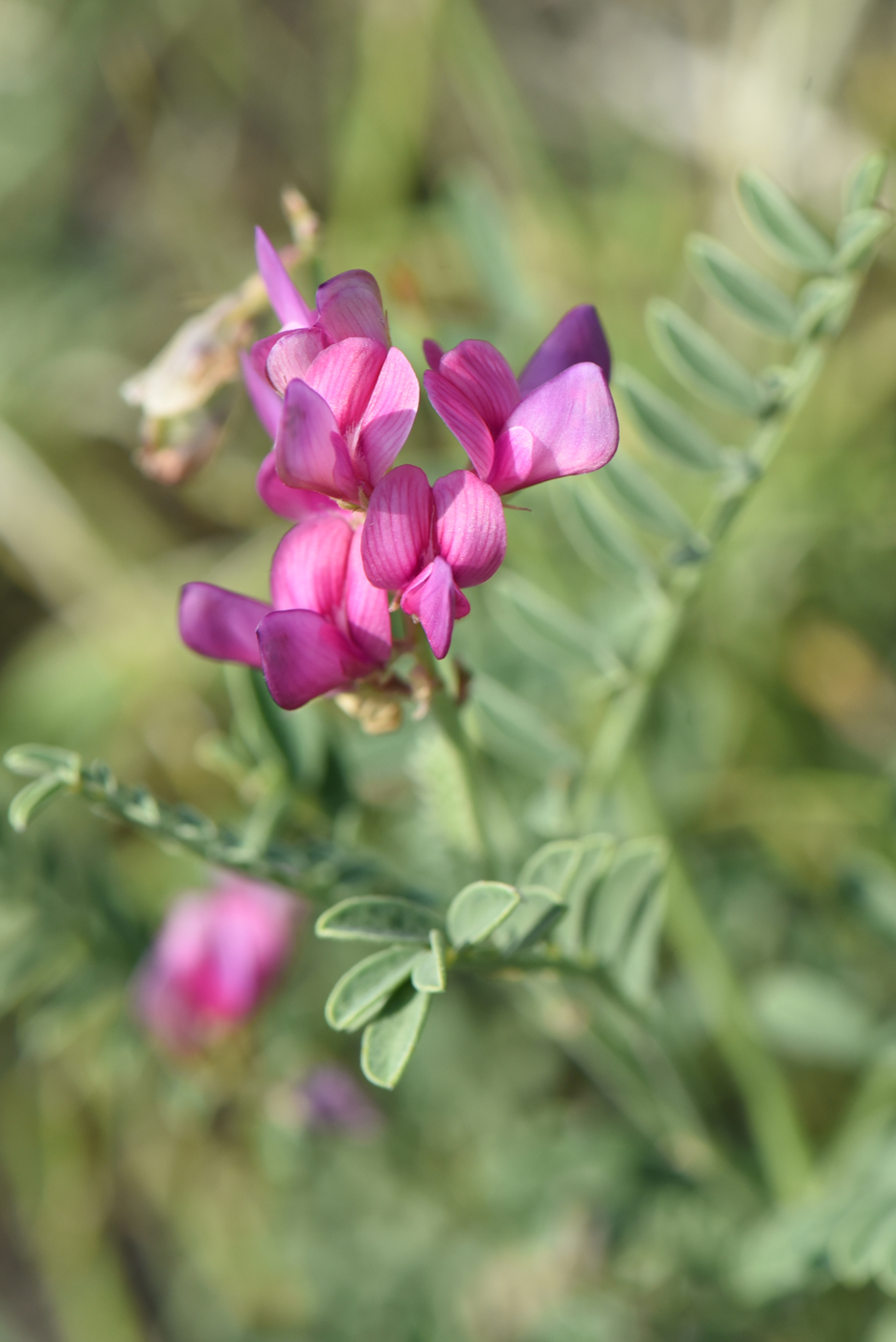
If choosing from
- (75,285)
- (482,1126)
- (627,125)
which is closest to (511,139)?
(627,125)

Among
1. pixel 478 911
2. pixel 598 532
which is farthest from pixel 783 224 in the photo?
pixel 478 911

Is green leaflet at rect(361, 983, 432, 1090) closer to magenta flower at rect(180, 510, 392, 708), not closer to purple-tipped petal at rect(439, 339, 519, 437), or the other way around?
magenta flower at rect(180, 510, 392, 708)

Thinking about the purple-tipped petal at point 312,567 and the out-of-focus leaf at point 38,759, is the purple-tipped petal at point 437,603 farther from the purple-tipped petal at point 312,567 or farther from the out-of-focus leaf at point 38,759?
the out-of-focus leaf at point 38,759

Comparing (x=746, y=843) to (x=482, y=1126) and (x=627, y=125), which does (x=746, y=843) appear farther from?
(x=627, y=125)

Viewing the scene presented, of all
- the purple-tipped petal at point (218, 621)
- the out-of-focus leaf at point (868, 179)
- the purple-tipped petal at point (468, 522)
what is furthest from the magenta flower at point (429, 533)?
the out-of-focus leaf at point (868, 179)

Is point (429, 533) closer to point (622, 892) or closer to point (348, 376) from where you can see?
point (348, 376)

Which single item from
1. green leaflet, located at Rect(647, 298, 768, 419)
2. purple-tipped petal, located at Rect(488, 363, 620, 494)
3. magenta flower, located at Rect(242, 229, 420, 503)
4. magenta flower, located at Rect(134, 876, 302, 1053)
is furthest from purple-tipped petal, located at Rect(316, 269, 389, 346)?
magenta flower, located at Rect(134, 876, 302, 1053)
